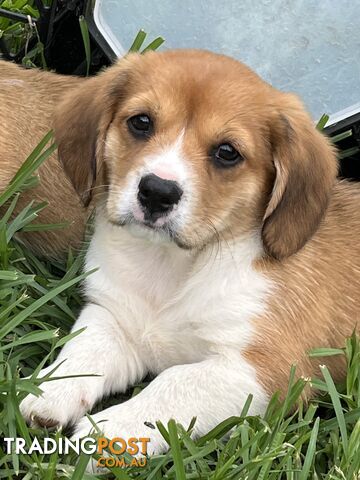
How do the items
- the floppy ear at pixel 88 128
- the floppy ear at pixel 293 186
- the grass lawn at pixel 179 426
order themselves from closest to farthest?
1. the grass lawn at pixel 179 426
2. the floppy ear at pixel 293 186
3. the floppy ear at pixel 88 128

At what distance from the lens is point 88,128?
3.98m

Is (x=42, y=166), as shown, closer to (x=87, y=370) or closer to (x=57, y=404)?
(x=87, y=370)

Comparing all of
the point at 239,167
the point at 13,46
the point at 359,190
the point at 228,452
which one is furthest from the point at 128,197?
the point at 13,46

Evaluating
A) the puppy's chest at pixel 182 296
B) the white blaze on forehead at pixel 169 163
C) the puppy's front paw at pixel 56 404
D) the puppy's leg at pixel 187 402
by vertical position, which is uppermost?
the white blaze on forehead at pixel 169 163

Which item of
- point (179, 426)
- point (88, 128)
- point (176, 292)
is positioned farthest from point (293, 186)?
point (179, 426)

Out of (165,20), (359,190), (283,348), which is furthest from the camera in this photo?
(165,20)

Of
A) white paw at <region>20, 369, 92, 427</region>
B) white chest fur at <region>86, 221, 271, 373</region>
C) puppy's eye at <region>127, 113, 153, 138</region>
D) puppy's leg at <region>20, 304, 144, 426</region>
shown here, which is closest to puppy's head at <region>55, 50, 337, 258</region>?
puppy's eye at <region>127, 113, 153, 138</region>

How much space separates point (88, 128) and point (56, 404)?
128 centimetres

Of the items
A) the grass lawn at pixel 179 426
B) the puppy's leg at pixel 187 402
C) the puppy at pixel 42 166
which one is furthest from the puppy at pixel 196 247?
the puppy at pixel 42 166

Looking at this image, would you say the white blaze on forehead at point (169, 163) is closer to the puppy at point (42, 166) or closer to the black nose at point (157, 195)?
the black nose at point (157, 195)

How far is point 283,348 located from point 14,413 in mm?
1217

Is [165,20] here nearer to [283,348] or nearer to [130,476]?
[283,348]

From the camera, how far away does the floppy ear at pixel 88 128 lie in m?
3.97

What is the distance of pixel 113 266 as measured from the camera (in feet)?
13.7
